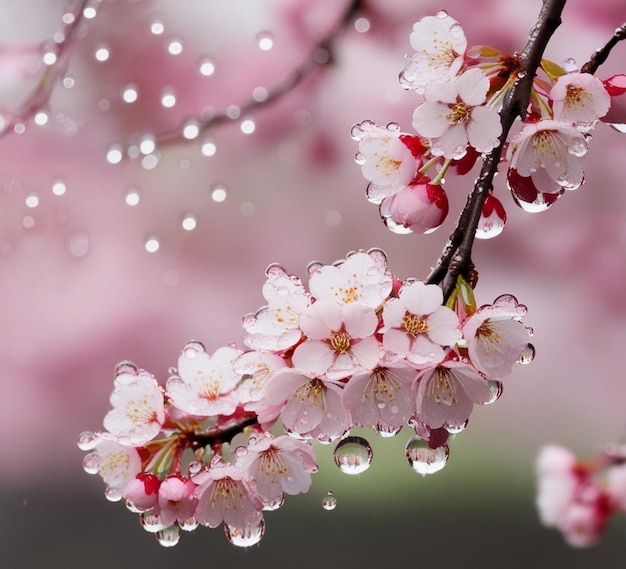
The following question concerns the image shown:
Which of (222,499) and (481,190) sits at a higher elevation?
(481,190)

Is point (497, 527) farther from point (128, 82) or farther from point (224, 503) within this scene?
point (128, 82)

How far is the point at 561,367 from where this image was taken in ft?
1.82

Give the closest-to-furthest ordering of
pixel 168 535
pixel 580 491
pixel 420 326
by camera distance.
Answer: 1. pixel 420 326
2. pixel 168 535
3. pixel 580 491

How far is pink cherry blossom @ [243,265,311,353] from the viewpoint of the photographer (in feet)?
1.07

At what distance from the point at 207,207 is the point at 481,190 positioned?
304mm

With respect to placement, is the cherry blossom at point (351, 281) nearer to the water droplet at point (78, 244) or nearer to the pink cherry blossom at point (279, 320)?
the pink cherry blossom at point (279, 320)

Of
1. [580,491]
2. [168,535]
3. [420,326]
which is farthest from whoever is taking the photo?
[580,491]

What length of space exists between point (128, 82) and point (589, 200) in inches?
14.9

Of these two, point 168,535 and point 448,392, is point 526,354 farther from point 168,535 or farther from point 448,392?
point 168,535

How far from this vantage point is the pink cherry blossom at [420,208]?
1.10ft

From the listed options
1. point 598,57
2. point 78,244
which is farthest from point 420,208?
→ point 78,244

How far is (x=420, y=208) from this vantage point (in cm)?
34

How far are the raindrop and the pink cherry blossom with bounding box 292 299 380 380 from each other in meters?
0.35

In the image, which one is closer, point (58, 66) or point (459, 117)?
point (459, 117)
